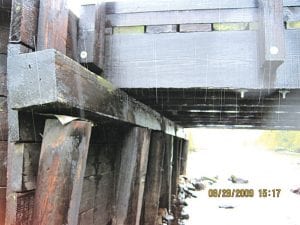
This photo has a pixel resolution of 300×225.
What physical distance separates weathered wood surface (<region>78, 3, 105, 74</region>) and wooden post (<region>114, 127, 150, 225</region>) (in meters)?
0.95

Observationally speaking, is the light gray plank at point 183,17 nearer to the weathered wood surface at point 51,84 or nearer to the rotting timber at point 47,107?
the rotting timber at point 47,107

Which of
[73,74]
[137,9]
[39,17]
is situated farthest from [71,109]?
[137,9]

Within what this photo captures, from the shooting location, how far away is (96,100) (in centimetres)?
274

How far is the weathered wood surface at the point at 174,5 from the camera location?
3.18 m

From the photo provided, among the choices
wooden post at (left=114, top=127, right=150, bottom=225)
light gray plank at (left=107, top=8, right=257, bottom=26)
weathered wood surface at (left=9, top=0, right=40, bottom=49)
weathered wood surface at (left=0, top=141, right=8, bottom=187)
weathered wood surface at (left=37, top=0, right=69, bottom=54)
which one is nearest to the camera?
weathered wood surface at (left=9, top=0, right=40, bottom=49)

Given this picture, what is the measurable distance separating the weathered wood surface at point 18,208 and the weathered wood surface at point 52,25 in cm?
105

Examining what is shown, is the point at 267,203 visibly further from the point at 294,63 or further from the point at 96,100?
the point at 96,100

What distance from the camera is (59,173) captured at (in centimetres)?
227

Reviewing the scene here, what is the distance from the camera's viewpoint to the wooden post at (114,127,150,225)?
3.78m

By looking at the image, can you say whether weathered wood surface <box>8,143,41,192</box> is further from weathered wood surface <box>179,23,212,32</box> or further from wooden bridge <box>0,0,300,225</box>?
weathered wood surface <box>179,23,212,32</box>

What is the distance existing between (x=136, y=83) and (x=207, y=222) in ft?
19.4

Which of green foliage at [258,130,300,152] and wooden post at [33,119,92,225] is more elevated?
wooden post at [33,119,92,225]

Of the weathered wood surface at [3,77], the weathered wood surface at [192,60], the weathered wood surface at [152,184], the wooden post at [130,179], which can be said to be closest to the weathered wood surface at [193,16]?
the weathered wood surface at [192,60]

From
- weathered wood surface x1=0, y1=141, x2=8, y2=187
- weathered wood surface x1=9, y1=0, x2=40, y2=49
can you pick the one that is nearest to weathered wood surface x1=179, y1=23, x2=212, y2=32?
weathered wood surface x1=9, y1=0, x2=40, y2=49
